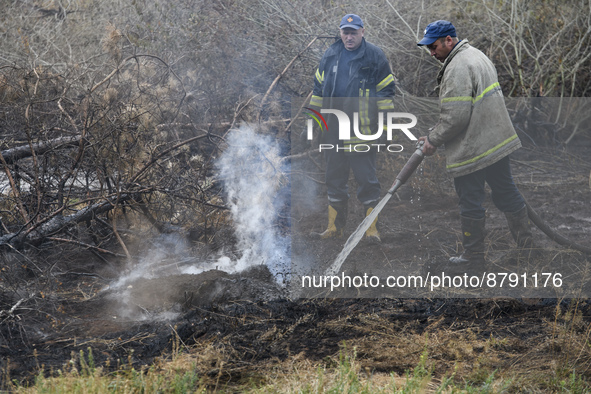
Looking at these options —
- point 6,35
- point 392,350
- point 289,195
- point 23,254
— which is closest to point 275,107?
point 289,195

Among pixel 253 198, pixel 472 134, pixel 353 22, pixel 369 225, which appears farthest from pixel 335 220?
pixel 353 22

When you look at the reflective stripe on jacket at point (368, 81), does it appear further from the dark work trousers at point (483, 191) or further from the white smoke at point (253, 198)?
the white smoke at point (253, 198)

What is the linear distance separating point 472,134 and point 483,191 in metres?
0.54

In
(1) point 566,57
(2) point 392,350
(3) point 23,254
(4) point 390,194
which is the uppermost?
(1) point 566,57

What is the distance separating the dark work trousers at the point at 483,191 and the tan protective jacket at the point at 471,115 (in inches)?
4.4

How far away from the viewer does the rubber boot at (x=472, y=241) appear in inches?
190

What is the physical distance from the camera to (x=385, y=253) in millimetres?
5023

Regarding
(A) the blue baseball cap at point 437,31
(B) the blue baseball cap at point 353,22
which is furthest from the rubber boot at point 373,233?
(B) the blue baseball cap at point 353,22

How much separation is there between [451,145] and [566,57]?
11.7 ft

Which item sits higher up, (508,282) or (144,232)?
(144,232)

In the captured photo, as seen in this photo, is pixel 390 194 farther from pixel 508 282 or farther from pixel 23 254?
pixel 23 254

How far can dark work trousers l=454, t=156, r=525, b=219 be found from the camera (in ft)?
15.4

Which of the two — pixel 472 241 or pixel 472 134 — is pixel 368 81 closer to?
pixel 472 134

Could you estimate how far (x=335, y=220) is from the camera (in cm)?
525
